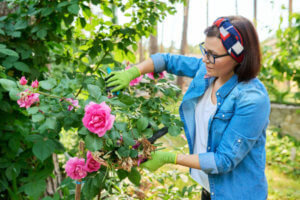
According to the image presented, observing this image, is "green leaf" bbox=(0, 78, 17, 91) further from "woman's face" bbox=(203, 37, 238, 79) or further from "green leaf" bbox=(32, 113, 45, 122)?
"woman's face" bbox=(203, 37, 238, 79)

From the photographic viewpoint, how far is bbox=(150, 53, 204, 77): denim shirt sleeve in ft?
5.22

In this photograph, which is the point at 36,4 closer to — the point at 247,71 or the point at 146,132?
the point at 146,132

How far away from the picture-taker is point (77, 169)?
3.97 feet


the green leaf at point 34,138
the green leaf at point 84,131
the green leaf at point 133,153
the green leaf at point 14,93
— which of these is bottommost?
the green leaf at point 133,153

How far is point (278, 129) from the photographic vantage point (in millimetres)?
5051

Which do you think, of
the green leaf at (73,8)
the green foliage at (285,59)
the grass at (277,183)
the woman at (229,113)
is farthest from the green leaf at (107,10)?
the green foliage at (285,59)

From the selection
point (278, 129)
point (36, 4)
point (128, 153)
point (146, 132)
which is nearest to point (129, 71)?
point (146, 132)

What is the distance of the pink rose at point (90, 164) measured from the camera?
→ 1.17 meters

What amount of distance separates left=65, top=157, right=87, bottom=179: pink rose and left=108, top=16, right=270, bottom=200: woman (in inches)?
12.1

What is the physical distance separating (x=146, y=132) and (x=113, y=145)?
0.17 m

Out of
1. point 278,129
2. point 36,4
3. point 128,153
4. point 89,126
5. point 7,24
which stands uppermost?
point 36,4

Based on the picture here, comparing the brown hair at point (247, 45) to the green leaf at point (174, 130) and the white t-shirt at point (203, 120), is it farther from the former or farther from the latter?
the green leaf at point (174, 130)

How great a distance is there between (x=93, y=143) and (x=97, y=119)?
0.10 metres

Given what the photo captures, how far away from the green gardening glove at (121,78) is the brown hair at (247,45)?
1.57ft
